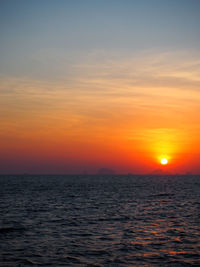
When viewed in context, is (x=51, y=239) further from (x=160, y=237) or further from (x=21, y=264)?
(x=160, y=237)

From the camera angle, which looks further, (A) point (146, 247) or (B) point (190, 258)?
(A) point (146, 247)

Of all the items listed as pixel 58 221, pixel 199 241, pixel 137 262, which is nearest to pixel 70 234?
pixel 58 221

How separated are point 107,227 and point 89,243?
6736 millimetres

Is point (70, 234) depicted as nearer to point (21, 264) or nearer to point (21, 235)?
point (21, 235)

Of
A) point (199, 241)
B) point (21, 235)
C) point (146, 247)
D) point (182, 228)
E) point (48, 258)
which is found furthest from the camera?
point (182, 228)

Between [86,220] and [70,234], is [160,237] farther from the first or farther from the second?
[86,220]

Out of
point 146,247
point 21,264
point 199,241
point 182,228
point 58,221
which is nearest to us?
point 21,264

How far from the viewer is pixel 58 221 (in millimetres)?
34125

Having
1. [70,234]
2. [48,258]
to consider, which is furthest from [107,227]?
[48,258]

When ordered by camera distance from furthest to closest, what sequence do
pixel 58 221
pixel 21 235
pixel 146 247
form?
pixel 58 221 → pixel 21 235 → pixel 146 247

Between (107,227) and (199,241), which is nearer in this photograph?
(199,241)

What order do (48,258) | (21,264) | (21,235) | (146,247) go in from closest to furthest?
(21,264), (48,258), (146,247), (21,235)

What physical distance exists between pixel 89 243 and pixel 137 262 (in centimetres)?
583

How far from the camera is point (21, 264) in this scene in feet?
61.1
